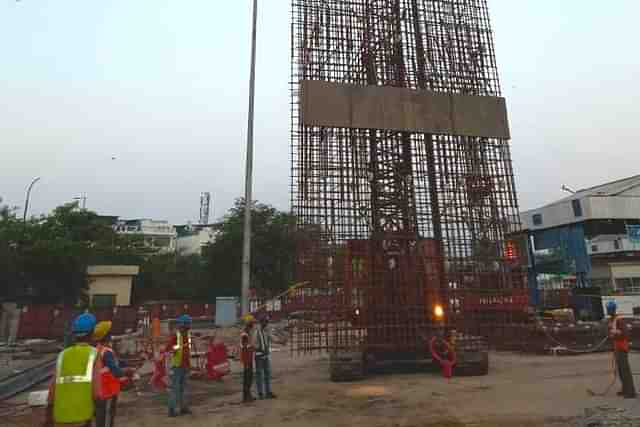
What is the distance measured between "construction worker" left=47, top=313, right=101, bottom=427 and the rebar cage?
6603mm

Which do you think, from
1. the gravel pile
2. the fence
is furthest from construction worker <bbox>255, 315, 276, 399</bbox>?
the fence

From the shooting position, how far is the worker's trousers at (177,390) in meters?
7.41

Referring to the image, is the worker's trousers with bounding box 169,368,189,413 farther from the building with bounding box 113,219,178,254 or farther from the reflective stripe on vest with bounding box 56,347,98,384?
the building with bounding box 113,219,178,254

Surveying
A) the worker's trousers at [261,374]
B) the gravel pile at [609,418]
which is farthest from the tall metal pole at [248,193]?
the gravel pile at [609,418]

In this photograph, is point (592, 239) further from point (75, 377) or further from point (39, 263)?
point (75, 377)

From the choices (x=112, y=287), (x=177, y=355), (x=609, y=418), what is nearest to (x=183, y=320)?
(x=177, y=355)

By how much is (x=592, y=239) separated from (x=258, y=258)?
32.5 meters

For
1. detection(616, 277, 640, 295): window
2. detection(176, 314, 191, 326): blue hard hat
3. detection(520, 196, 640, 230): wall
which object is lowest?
detection(176, 314, 191, 326): blue hard hat

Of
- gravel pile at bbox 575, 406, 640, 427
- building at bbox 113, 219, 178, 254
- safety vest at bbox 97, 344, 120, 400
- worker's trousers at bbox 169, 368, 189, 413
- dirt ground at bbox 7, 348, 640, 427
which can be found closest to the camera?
safety vest at bbox 97, 344, 120, 400

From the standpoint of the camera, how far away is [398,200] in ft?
39.8

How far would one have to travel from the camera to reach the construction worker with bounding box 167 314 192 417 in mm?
7438

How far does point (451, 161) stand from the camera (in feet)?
40.4

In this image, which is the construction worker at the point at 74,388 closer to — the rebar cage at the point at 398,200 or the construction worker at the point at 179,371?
the construction worker at the point at 179,371

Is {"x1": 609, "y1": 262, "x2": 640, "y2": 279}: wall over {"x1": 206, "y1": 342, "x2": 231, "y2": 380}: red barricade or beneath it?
over
